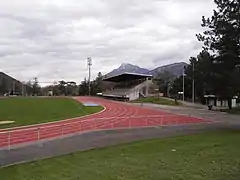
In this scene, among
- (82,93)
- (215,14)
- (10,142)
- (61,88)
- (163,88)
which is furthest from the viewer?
(61,88)

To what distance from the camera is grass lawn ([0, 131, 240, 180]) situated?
1203cm

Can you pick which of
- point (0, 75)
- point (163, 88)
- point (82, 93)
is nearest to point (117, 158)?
point (163, 88)

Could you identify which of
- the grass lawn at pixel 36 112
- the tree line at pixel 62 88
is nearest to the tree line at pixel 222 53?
the grass lawn at pixel 36 112

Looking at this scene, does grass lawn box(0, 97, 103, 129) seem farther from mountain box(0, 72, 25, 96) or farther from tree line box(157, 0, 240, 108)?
mountain box(0, 72, 25, 96)

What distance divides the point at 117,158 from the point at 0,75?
11803 cm

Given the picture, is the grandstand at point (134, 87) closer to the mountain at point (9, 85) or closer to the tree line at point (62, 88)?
the tree line at point (62, 88)

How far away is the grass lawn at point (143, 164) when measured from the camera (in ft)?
39.5

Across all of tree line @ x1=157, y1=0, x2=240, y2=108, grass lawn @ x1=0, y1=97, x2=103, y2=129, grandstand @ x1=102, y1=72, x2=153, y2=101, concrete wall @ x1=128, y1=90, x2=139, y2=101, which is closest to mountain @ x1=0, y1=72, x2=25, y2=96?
grandstand @ x1=102, y1=72, x2=153, y2=101

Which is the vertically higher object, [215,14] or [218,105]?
[215,14]

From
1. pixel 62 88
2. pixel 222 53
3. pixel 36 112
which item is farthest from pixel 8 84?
pixel 222 53

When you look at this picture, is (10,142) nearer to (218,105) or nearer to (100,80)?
(218,105)

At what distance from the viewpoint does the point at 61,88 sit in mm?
133375

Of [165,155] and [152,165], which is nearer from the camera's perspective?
[152,165]

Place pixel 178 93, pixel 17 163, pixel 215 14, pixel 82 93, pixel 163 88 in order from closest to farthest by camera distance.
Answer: pixel 17 163, pixel 215 14, pixel 178 93, pixel 163 88, pixel 82 93
